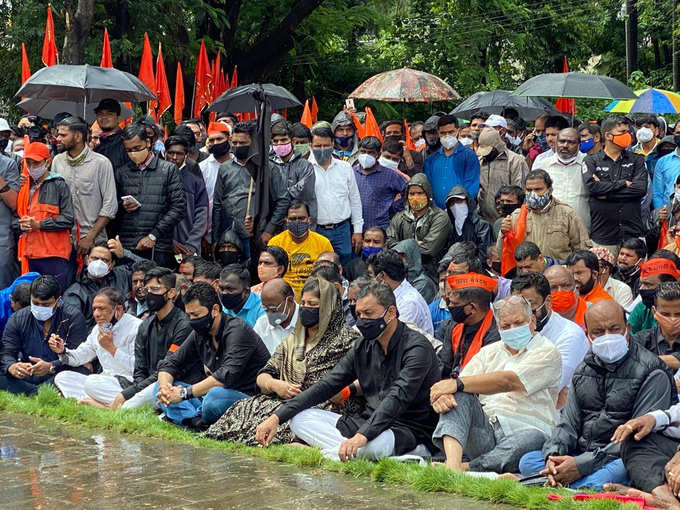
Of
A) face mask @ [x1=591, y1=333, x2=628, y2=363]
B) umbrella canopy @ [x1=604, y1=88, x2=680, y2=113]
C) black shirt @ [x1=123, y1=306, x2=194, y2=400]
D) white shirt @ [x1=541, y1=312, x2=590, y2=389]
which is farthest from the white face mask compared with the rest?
umbrella canopy @ [x1=604, y1=88, x2=680, y2=113]

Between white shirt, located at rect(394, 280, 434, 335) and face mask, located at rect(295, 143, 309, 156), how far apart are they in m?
3.23

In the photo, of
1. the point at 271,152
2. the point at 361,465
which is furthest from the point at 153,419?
the point at 271,152

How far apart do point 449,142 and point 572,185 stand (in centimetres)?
156

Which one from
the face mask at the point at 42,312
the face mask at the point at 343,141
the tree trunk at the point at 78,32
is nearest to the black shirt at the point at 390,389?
the face mask at the point at 42,312

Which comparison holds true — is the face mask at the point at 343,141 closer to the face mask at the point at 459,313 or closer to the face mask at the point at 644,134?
the face mask at the point at 644,134

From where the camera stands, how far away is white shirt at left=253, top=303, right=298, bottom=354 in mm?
10586

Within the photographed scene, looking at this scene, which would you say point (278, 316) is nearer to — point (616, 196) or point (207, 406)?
point (207, 406)

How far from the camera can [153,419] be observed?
10023 mm

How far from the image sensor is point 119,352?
451 inches

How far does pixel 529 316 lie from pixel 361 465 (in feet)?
5.33

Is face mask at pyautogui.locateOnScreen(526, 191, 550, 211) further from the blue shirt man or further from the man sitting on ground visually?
the man sitting on ground

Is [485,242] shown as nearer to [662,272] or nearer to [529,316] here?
[662,272]

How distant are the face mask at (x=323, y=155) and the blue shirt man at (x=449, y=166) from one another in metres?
1.22

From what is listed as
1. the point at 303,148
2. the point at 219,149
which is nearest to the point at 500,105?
the point at 303,148
